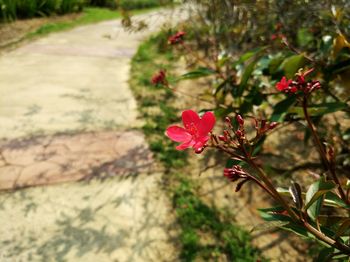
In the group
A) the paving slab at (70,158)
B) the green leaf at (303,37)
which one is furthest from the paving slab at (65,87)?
the green leaf at (303,37)

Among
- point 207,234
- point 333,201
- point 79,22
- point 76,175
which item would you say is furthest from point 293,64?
point 79,22

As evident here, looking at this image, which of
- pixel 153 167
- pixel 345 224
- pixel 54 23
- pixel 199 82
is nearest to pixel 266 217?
pixel 345 224

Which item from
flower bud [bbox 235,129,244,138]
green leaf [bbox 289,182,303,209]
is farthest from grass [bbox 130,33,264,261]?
flower bud [bbox 235,129,244,138]

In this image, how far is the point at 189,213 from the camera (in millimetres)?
2500

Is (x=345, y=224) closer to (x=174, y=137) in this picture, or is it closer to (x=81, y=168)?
(x=174, y=137)

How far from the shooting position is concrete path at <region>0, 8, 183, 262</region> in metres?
2.19

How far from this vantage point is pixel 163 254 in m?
2.18

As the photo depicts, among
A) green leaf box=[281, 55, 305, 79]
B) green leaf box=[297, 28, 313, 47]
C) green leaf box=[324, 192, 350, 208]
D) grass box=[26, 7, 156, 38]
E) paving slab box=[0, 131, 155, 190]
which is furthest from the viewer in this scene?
grass box=[26, 7, 156, 38]

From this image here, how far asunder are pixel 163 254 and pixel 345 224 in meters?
1.31

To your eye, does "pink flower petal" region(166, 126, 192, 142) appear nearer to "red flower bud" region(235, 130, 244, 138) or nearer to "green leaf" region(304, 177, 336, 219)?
"red flower bud" region(235, 130, 244, 138)

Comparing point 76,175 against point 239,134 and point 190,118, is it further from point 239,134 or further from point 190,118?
point 239,134

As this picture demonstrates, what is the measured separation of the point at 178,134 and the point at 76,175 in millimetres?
1910

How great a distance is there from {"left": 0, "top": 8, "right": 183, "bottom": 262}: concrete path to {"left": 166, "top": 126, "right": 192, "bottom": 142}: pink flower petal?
4.34 ft

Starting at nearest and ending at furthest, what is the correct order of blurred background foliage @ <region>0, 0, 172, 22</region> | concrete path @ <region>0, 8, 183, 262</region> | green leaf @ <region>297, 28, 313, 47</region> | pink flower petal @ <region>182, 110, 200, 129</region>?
pink flower petal @ <region>182, 110, 200, 129</region>, concrete path @ <region>0, 8, 183, 262</region>, green leaf @ <region>297, 28, 313, 47</region>, blurred background foliage @ <region>0, 0, 172, 22</region>
